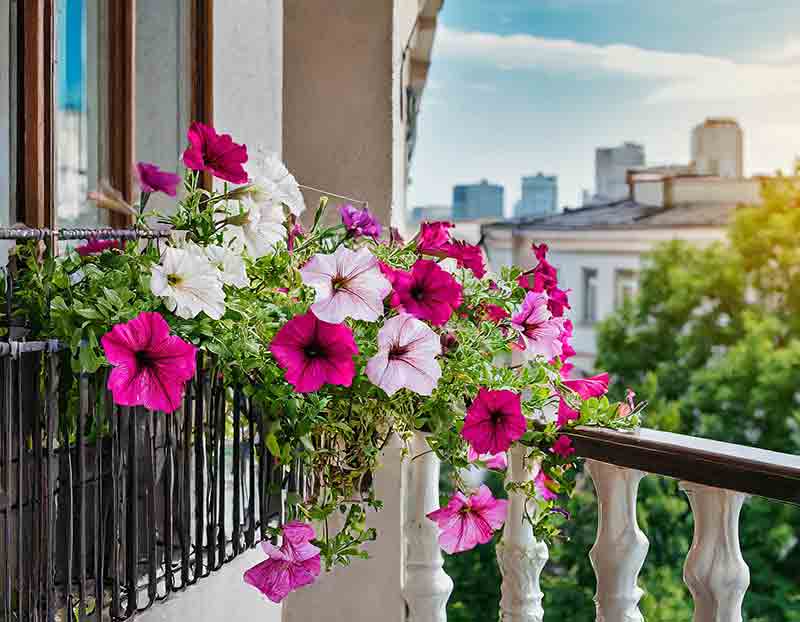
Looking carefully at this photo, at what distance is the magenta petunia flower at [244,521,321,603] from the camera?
37.4 inches

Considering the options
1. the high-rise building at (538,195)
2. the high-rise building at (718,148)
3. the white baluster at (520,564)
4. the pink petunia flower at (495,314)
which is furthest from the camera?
the high-rise building at (538,195)

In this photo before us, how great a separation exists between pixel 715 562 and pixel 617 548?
0.14 meters

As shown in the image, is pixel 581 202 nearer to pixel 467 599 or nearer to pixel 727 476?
pixel 467 599

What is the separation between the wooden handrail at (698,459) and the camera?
100 cm

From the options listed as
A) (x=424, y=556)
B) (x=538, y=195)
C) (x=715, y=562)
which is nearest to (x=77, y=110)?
(x=424, y=556)

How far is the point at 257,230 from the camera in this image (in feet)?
3.13

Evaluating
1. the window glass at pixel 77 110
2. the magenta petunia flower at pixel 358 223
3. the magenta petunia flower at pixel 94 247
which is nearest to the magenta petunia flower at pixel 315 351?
the magenta petunia flower at pixel 94 247

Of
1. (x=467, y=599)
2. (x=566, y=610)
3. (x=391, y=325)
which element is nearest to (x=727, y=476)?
(x=391, y=325)

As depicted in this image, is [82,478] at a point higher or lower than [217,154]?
lower

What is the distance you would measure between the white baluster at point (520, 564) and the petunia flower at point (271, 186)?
566 millimetres

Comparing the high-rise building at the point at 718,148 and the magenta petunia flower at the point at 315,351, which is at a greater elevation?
the high-rise building at the point at 718,148

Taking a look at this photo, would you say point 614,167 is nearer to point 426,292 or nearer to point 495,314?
point 495,314

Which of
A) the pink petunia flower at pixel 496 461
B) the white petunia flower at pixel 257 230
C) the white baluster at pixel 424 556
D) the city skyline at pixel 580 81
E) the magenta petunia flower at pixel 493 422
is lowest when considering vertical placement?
the white baluster at pixel 424 556

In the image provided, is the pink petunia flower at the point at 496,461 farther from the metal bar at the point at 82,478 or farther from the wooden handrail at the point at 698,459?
the metal bar at the point at 82,478
